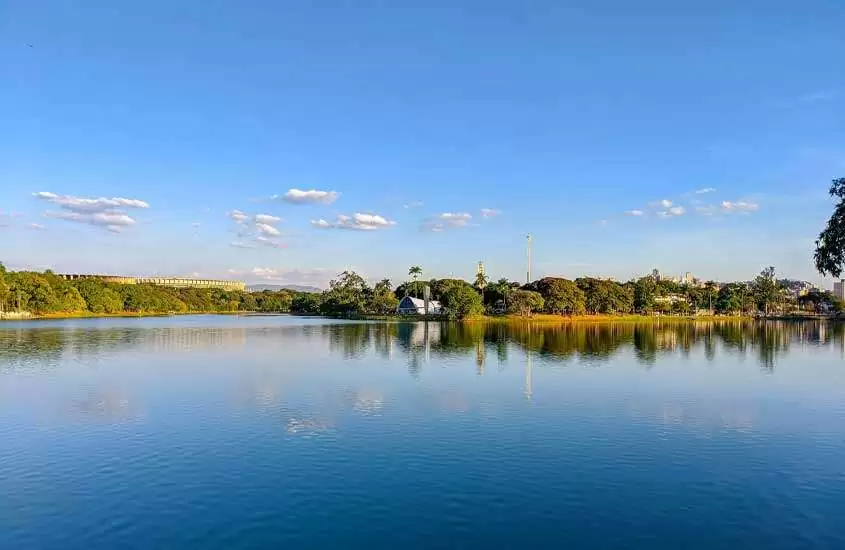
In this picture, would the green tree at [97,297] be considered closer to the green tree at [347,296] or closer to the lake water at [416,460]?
the green tree at [347,296]

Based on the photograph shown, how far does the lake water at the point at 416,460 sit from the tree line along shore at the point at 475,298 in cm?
8754

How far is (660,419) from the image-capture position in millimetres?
27234

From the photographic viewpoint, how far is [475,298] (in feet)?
402

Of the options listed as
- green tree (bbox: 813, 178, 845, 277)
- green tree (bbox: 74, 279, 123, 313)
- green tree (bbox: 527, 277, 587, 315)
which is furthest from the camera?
green tree (bbox: 74, 279, 123, 313)

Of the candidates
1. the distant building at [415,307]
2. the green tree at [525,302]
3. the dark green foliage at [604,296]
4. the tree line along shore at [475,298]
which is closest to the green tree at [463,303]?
the tree line along shore at [475,298]

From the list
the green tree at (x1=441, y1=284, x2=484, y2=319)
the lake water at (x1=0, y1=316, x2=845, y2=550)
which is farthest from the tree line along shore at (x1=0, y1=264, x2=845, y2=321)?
the lake water at (x1=0, y1=316, x2=845, y2=550)

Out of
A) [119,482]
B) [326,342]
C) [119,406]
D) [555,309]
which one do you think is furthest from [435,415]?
[555,309]

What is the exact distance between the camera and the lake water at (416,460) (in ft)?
47.4

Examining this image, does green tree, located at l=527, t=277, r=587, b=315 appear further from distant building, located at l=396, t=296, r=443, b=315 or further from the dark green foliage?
distant building, located at l=396, t=296, r=443, b=315

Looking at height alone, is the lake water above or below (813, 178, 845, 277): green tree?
below

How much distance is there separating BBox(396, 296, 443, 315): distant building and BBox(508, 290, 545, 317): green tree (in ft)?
80.1

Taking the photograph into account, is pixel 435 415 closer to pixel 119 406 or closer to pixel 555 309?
pixel 119 406

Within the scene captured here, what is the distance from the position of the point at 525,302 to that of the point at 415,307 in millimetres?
34739

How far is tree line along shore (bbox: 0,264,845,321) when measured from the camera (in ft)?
429
